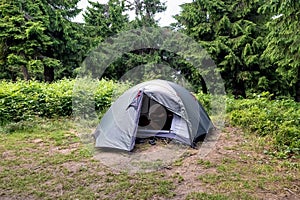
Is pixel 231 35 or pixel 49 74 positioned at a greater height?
pixel 231 35

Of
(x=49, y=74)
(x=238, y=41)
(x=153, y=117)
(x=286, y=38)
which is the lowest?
(x=153, y=117)

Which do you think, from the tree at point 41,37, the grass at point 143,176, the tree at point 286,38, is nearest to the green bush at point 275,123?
the grass at point 143,176

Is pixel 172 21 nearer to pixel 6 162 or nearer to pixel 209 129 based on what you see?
pixel 209 129

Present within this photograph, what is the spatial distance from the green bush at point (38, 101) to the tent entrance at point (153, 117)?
232 centimetres

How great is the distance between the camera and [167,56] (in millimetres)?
10836

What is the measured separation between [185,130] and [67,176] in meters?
1.99

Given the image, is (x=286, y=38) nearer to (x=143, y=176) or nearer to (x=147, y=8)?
(x=143, y=176)

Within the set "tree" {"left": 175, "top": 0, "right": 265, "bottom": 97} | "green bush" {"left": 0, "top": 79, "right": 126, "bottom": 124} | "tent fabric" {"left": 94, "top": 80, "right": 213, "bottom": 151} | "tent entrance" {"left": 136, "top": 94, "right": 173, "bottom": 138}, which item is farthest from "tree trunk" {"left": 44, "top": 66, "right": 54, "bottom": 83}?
"tent entrance" {"left": 136, "top": 94, "right": 173, "bottom": 138}

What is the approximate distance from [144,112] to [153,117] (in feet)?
0.62

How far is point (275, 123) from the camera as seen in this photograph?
462 centimetres

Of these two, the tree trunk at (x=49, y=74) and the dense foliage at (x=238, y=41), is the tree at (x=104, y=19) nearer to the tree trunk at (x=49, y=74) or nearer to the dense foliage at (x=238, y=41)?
Result: the tree trunk at (x=49, y=74)

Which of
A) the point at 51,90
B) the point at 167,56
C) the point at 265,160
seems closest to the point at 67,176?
the point at 265,160

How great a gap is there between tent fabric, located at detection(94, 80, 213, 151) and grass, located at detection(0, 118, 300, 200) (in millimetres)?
463

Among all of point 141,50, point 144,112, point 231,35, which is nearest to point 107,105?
point 144,112
